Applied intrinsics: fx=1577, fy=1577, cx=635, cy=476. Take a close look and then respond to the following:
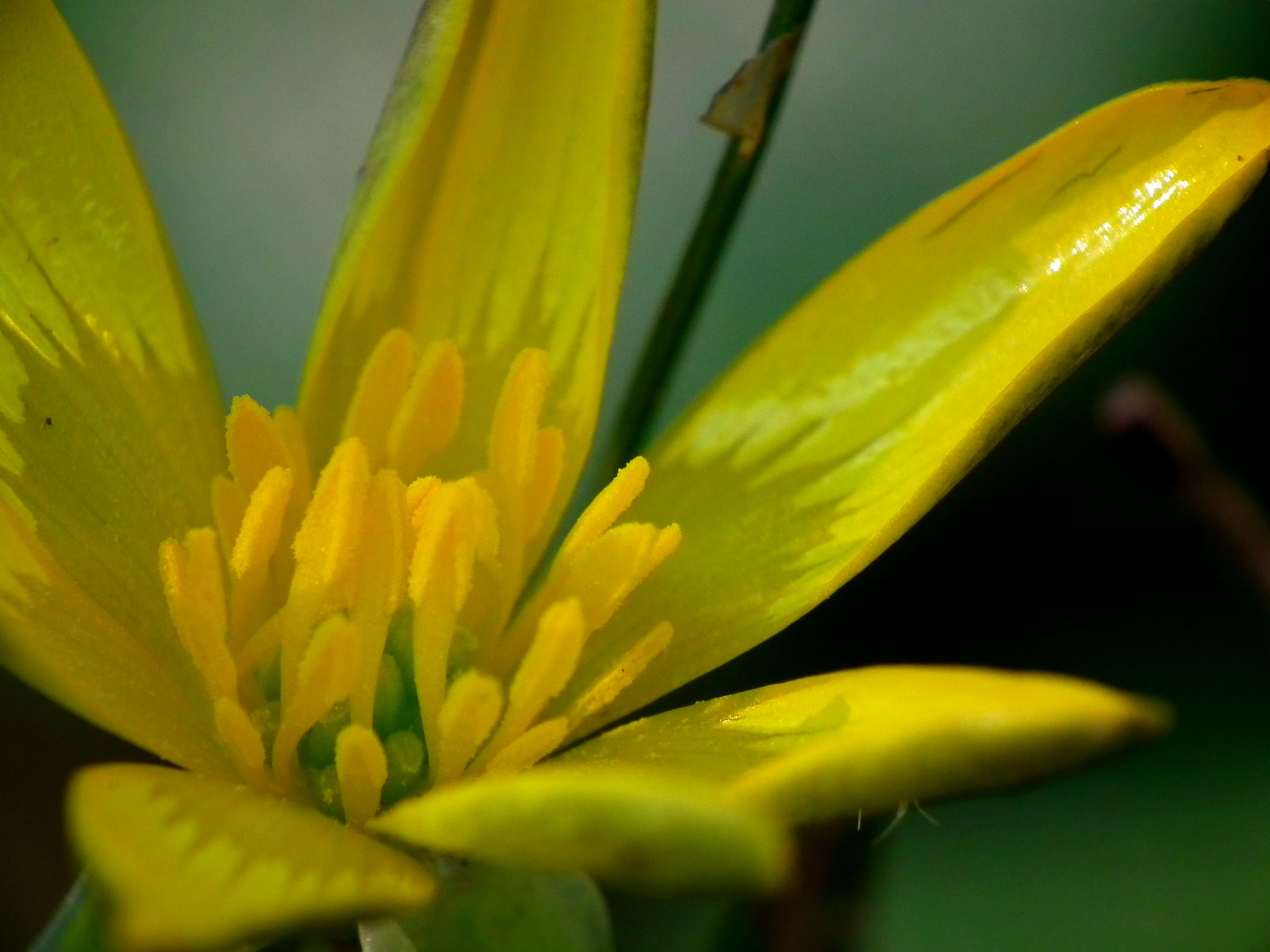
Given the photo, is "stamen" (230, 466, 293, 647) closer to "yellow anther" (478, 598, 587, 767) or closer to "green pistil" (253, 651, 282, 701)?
"green pistil" (253, 651, 282, 701)

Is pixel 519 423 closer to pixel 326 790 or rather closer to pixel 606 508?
pixel 606 508

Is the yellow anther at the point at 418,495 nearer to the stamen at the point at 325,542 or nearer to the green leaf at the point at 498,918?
the stamen at the point at 325,542

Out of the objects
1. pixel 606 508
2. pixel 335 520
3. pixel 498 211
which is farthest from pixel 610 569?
pixel 498 211

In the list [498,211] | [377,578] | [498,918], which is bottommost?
[498,918]

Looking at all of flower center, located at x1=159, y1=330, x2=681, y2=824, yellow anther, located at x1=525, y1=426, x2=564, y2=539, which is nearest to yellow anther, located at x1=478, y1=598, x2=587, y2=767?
flower center, located at x1=159, y1=330, x2=681, y2=824

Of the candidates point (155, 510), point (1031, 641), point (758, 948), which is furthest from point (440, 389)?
point (1031, 641)

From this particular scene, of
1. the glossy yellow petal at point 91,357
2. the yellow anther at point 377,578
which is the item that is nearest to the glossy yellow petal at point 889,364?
the yellow anther at point 377,578

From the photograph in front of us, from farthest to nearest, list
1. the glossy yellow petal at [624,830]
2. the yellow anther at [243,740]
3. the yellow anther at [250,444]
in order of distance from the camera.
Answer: the yellow anther at [250,444]
the yellow anther at [243,740]
the glossy yellow petal at [624,830]
